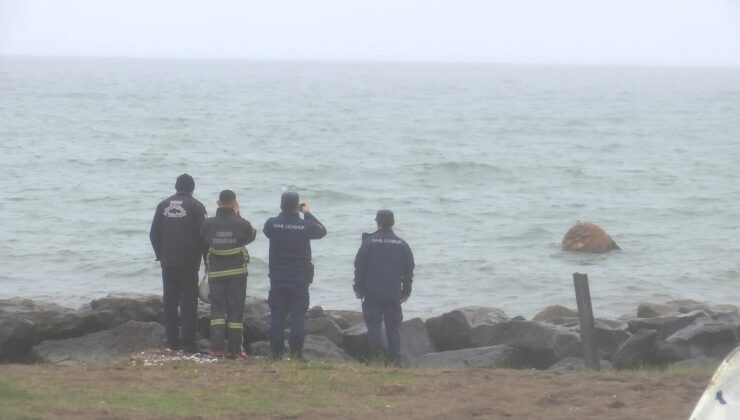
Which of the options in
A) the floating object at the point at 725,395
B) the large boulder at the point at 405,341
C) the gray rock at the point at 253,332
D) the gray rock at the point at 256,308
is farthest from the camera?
the gray rock at the point at 256,308

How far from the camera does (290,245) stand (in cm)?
1153

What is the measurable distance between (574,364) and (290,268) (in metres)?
2.97

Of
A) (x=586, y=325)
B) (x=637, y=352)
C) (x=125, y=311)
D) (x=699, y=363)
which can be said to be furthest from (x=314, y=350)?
(x=699, y=363)

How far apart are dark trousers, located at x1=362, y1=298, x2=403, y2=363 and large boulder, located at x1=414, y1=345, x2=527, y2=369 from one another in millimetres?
280

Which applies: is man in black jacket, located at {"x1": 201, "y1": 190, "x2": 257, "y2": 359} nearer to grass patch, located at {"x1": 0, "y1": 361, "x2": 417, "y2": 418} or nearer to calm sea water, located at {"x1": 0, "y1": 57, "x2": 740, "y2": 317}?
grass patch, located at {"x1": 0, "y1": 361, "x2": 417, "y2": 418}

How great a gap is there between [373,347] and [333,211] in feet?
64.9

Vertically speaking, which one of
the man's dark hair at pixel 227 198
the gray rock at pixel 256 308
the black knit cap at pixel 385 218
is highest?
the man's dark hair at pixel 227 198

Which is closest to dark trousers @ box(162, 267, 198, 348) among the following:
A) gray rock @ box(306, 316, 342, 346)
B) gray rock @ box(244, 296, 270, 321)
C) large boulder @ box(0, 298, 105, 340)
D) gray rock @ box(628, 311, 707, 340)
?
large boulder @ box(0, 298, 105, 340)

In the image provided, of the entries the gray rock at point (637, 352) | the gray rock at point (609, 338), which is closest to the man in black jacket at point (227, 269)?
the gray rock at point (637, 352)

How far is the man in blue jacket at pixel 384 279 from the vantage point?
11.6m

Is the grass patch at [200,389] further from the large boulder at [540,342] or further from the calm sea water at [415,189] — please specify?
the calm sea water at [415,189]

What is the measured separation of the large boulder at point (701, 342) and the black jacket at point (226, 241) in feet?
14.5

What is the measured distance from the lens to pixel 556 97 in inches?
4126

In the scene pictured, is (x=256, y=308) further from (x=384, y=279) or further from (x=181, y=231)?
(x=384, y=279)
